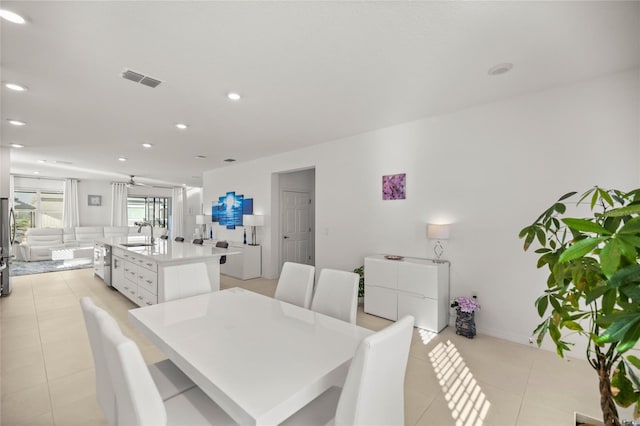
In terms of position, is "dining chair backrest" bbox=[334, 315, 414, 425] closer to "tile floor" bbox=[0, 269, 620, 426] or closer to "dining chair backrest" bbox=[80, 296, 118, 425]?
"tile floor" bbox=[0, 269, 620, 426]

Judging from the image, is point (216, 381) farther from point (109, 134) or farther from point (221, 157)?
point (221, 157)

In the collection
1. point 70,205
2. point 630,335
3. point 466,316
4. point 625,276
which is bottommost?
point 466,316

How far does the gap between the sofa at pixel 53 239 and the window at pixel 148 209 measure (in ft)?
4.27

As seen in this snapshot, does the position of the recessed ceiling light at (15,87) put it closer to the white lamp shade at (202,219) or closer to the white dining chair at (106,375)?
the white dining chair at (106,375)

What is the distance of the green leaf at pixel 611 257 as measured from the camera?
25.8 inches

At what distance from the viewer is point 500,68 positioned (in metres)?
2.40

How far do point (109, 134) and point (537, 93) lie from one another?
18.7 feet

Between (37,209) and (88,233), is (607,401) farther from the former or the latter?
(37,209)

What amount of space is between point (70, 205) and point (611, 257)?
40.1 ft

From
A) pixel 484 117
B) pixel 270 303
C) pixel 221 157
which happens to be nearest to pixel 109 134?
pixel 221 157

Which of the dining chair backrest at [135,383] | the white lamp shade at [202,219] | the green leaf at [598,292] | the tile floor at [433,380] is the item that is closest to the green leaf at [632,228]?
the green leaf at [598,292]

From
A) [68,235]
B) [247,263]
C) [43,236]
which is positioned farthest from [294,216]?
[43,236]

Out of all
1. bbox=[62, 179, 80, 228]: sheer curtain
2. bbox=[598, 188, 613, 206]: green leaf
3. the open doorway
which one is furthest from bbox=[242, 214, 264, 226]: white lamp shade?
bbox=[62, 179, 80, 228]: sheer curtain

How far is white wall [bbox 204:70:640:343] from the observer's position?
8.42 feet
